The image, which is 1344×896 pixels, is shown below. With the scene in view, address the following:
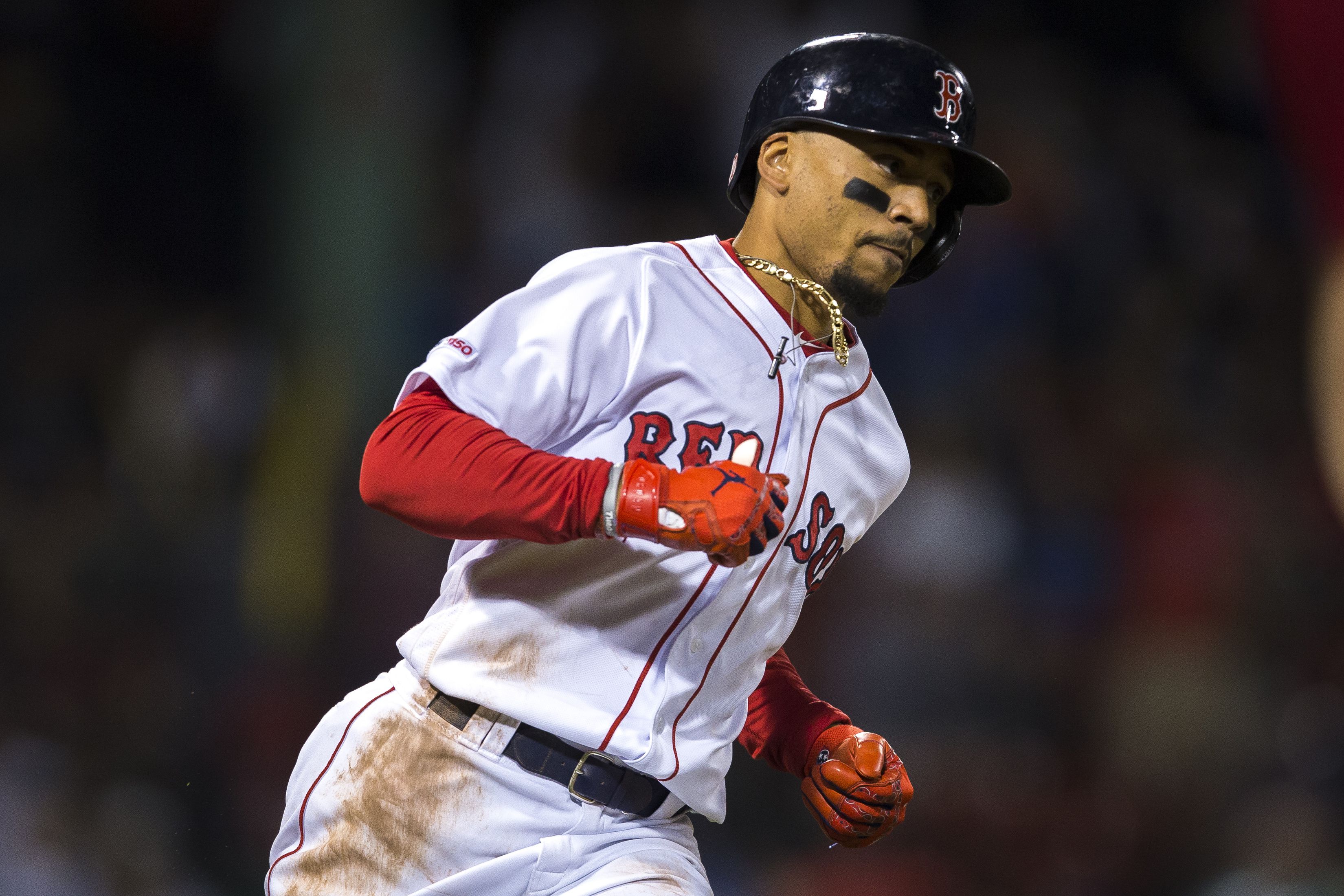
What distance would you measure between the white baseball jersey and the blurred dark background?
2482mm

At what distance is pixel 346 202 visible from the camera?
5.25 meters

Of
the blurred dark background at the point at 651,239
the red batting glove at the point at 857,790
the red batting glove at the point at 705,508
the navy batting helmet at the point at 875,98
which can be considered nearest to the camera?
the red batting glove at the point at 705,508

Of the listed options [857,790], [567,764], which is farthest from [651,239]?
[567,764]

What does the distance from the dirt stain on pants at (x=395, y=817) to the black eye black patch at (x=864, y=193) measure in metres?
1.01

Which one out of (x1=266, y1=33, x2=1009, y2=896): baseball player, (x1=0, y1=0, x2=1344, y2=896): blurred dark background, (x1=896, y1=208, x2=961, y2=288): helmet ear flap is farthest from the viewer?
(x1=0, y1=0, x2=1344, y2=896): blurred dark background

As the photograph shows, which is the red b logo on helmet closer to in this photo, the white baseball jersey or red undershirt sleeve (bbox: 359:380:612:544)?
the white baseball jersey

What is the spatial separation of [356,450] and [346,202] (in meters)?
1.12

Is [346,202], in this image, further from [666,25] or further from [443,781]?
[443,781]

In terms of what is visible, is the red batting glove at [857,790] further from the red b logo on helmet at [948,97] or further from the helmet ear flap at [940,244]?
the red b logo on helmet at [948,97]

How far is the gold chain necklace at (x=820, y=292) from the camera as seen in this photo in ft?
6.66

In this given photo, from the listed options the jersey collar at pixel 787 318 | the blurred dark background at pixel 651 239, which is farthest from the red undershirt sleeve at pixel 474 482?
the blurred dark background at pixel 651 239

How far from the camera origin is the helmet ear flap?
2.28m

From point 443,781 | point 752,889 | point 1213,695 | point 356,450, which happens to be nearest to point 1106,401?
point 1213,695

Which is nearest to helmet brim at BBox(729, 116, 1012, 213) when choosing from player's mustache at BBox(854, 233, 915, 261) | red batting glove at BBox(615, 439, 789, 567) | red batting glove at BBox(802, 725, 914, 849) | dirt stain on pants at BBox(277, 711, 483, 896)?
player's mustache at BBox(854, 233, 915, 261)
